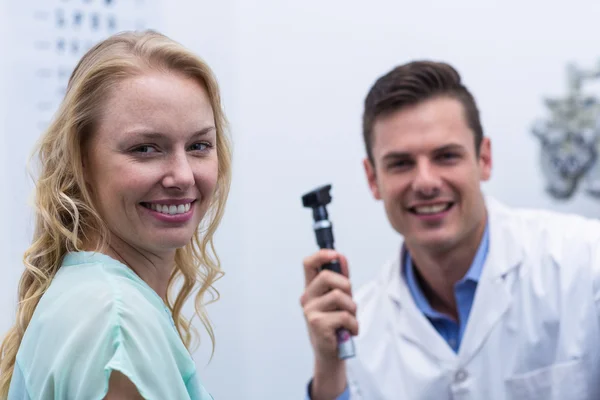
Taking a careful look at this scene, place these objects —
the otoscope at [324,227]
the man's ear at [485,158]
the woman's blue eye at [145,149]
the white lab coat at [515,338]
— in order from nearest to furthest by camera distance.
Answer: the woman's blue eye at [145,149] → the otoscope at [324,227] → the white lab coat at [515,338] → the man's ear at [485,158]

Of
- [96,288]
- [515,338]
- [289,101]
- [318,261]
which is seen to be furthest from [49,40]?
[515,338]

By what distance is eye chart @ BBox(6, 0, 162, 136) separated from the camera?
1206 mm

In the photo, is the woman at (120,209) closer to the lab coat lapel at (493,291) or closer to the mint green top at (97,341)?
the mint green top at (97,341)

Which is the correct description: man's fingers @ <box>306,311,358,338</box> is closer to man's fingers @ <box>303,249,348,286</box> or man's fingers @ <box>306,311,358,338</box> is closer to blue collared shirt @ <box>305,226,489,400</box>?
man's fingers @ <box>303,249,348,286</box>

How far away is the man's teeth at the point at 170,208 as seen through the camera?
2.51ft

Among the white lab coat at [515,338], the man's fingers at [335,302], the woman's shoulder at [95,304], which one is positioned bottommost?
the white lab coat at [515,338]

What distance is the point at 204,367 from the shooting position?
137 centimetres

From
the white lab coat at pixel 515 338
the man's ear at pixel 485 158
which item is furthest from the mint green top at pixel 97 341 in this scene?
the man's ear at pixel 485 158

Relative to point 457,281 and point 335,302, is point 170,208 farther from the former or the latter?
point 457,281

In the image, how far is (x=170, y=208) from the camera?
2.52 ft

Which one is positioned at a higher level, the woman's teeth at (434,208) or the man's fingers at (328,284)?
the woman's teeth at (434,208)

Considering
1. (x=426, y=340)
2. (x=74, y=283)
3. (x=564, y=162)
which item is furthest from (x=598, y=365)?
(x=74, y=283)

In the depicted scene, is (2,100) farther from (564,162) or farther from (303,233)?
(564,162)

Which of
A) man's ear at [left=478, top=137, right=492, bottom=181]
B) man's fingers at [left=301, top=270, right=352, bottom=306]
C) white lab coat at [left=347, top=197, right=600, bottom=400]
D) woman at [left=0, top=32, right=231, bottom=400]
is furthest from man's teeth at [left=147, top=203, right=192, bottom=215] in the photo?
man's ear at [left=478, top=137, right=492, bottom=181]
